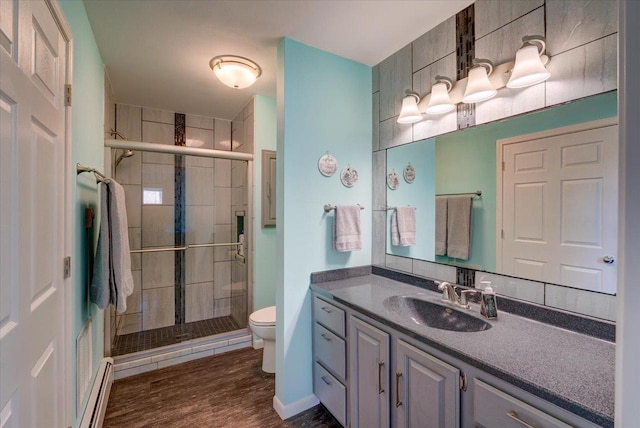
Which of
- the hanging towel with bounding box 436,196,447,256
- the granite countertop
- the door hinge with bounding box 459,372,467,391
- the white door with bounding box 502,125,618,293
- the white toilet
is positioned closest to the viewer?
the granite countertop

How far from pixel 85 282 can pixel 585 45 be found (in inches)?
106

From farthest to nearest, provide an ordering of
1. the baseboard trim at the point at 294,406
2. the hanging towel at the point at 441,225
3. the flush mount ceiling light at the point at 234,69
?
the flush mount ceiling light at the point at 234,69
the baseboard trim at the point at 294,406
the hanging towel at the point at 441,225

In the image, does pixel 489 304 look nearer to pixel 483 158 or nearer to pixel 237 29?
pixel 483 158

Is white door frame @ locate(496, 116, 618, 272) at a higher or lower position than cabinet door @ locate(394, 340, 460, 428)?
higher

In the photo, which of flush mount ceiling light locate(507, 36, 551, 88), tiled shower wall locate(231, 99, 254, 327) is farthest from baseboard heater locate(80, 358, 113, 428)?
flush mount ceiling light locate(507, 36, 551, 88)

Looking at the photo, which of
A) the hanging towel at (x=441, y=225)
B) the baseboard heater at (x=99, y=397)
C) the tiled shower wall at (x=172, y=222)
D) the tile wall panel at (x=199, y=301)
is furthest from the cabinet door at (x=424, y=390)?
the tile wall panel at (x=199, y=301)

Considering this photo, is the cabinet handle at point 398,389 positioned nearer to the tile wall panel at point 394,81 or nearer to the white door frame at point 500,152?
the white door frame at point 500,152

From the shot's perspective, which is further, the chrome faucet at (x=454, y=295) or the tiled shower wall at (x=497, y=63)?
the chrome faucet at (x=454, y=295)

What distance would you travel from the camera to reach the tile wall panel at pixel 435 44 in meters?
1.66

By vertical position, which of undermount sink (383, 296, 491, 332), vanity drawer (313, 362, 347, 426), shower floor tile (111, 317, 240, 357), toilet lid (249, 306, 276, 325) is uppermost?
Result: undermount sink (383, 296, 491, 332)

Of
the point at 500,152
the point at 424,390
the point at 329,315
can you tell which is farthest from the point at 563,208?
the point at 329,315

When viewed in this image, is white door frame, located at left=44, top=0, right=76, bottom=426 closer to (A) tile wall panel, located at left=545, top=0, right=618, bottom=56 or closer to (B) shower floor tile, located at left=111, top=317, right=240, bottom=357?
(B) shower floor tile, located at left=111, top=317, right=240, bottom=357

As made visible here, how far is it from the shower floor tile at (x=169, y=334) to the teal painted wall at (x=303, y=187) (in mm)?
1325

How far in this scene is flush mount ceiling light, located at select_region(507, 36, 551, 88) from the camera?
4.04 feet
